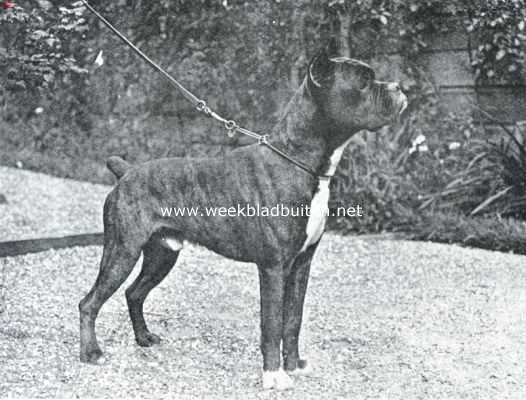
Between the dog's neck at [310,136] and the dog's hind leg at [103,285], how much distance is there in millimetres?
906

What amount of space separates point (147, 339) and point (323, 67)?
1.75 metres

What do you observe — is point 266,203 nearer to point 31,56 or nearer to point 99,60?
point 31,56

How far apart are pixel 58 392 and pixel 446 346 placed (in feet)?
6.50

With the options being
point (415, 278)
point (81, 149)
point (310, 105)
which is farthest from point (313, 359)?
point (81, 149)

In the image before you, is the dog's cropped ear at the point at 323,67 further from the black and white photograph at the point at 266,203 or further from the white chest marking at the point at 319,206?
the white chest marking at the point at 319,206

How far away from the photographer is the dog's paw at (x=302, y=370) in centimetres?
364

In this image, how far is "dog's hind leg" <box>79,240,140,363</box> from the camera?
3607mm

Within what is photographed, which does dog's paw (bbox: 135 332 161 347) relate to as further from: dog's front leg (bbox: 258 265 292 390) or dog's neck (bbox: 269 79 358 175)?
dog's neck (bbox: 269 79 358 175)

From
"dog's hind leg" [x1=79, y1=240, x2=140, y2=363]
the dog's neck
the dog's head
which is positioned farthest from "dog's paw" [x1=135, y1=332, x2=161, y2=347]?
the dog's head

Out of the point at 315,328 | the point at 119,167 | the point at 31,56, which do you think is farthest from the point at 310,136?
the point at 31,56

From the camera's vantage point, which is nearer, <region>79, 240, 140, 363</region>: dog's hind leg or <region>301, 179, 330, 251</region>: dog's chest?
<region>301, 179, 330, 251</region>: dog's chest

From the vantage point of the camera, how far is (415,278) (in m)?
5.45

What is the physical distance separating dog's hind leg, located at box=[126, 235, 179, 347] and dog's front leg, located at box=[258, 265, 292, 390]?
0.69m

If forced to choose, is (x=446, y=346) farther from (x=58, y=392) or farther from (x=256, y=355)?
(x=58, y=392)
